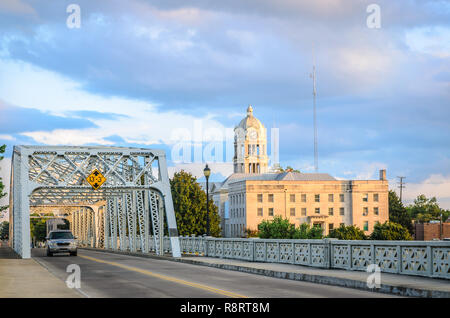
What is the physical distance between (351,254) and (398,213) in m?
127

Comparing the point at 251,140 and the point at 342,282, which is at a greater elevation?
the point at 251,140

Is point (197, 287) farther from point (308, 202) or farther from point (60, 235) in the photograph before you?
point (308, 202)

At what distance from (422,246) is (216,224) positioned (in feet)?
230

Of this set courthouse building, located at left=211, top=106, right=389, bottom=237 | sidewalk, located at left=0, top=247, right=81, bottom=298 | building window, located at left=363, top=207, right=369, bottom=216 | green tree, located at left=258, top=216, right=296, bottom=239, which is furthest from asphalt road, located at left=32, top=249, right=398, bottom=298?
building window, located at left=363, top=207, right=369, bottom=216

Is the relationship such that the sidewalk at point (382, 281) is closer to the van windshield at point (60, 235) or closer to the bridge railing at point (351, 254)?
the bridge railing at point (351, 254)

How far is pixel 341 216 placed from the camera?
140m

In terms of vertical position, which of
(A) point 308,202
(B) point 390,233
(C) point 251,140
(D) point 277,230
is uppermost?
(C) point 251,140

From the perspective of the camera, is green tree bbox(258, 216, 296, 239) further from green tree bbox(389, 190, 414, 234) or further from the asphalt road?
the asphalt road

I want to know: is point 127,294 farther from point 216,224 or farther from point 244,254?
point 216,224

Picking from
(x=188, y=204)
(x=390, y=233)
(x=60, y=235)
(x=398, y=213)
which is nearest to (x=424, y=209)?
(x=398, y=213)

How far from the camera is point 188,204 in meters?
84.2

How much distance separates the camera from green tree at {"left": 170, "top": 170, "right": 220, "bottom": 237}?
277 feet

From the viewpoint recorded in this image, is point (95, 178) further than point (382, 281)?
Yes
